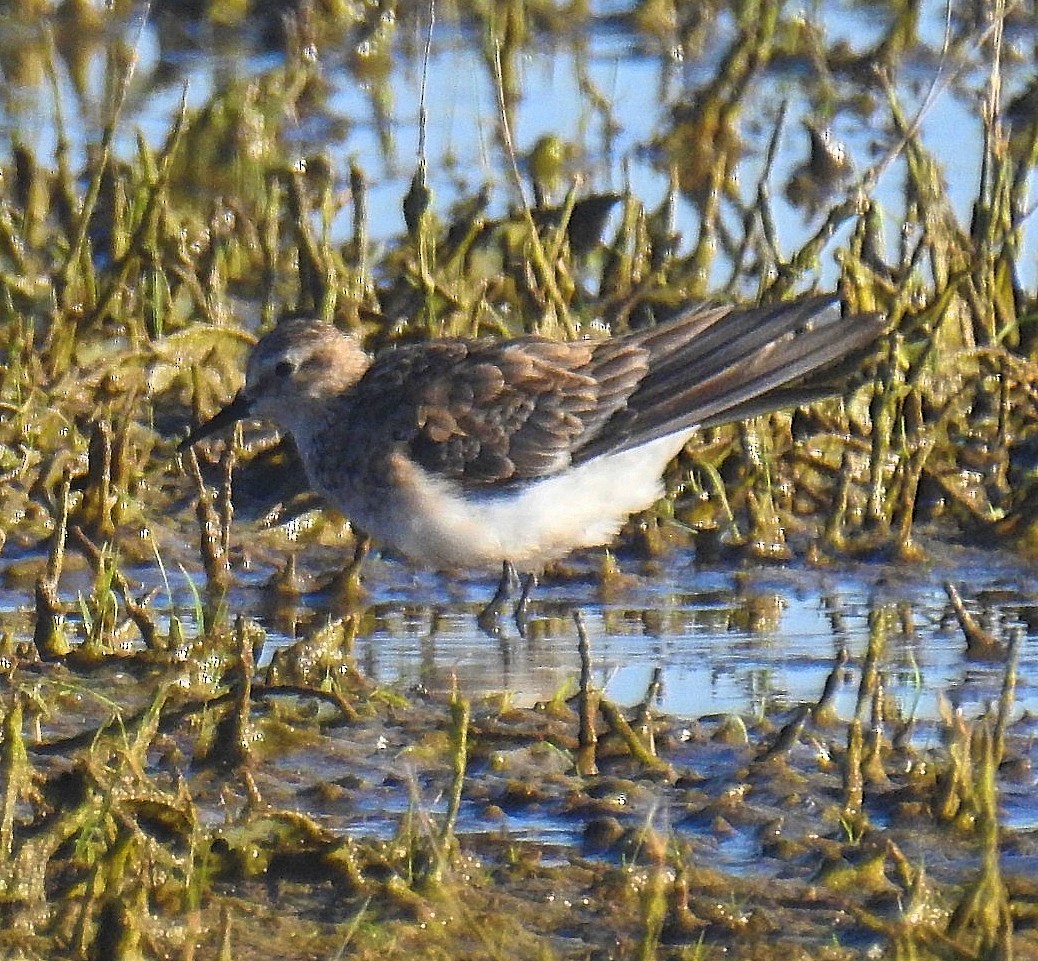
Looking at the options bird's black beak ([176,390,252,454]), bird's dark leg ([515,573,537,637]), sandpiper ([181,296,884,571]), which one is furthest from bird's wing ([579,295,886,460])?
bird's black beak ([176,390,252,454])

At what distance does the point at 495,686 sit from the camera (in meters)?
6.00

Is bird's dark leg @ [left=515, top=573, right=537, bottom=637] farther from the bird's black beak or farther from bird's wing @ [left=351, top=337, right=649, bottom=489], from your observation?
the bird's black beak

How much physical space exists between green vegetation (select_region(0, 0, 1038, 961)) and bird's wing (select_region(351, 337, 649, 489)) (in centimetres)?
44

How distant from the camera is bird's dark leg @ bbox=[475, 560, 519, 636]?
677 centimetres

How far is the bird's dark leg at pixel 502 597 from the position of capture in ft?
22.2

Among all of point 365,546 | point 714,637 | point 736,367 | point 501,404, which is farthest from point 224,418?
point 714,637

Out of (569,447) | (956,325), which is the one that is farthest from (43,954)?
(956,325)

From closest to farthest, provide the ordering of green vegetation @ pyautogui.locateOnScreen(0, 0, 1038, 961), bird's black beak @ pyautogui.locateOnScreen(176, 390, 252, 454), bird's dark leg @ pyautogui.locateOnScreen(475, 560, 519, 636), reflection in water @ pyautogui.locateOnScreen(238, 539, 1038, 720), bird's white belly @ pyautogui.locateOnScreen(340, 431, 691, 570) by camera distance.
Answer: green vegetation @ pyautogui.locateOnScreen(0, 0, 1038, 961) → reflection in water @ pyautogui.locateOnScreen(238, 539, 1038, 720) → bird's white belly @ pyautogui.locateOnScreen(340, 431, 691, 570) → bird's dark leg @ pyautogui.locateOnScreen(475, 560, 519, 636) → bird's black beak @ pyautogui.locateOnScreen(176, 390, 252, 454)

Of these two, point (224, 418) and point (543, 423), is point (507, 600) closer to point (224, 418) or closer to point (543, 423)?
point (543, 423)

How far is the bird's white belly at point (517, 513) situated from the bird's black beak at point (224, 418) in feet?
1.96

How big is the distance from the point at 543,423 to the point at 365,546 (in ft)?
2.07

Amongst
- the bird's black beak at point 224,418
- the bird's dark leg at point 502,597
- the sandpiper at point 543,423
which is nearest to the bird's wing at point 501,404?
the sandpiper at point 543,423

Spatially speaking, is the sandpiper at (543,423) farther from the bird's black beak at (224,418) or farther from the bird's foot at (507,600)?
the bird's black beak at (224,418)

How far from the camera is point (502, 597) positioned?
6.83 metres
